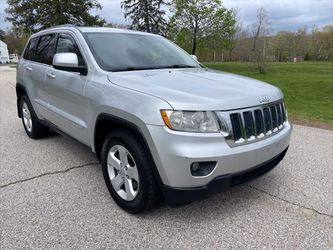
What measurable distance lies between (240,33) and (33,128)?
5952cm

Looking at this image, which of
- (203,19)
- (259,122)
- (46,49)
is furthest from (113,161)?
(203,19)

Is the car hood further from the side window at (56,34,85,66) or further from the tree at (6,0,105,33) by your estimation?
the tree at (6,0,105,33)

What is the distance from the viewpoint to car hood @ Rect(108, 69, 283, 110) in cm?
268

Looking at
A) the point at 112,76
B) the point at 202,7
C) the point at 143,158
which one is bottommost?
the point at 143,158

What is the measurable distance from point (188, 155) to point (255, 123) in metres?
0.77

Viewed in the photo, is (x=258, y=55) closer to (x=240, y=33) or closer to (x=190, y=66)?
(x=190, y=66)

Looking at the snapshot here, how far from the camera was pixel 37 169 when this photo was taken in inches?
170

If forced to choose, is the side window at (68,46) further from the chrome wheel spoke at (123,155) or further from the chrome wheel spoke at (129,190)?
the chrome wheel spoke at (129,190)

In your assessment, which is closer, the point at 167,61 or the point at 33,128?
the point at 167,61

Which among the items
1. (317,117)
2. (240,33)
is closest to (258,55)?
(317,117)

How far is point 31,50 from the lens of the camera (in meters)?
5.57

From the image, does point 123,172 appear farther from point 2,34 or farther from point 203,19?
point 2,34

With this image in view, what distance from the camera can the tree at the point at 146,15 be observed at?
132ft

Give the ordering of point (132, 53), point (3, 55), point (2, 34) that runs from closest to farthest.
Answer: point (132, 53) < point (3, 55) < point (2, 34)
